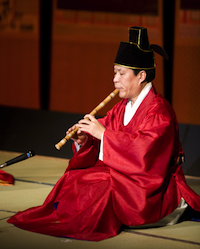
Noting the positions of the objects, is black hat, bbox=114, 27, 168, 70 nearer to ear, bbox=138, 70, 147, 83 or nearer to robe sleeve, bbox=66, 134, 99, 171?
ear, bbox=138, 70, 147, 83

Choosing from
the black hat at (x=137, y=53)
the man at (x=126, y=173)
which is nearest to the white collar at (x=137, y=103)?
the man at (x=126, y=173)

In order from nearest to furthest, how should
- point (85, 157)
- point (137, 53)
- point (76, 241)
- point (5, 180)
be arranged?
point (76, 241) < point (137, 53) < point (85, 157) < point (5, 180)

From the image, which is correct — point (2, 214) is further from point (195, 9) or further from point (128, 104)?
point (195, 9)

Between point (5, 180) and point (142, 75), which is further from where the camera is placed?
point (5, 180)

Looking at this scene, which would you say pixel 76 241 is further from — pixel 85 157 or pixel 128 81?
pixel 128 81

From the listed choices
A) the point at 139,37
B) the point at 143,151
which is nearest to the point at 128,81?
the point at 139,37

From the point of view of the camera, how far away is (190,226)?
2.47 m

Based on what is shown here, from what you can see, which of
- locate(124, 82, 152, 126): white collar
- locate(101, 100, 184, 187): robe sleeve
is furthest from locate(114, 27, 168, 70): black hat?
locate(101, 100, 184, 187): robe sleeve

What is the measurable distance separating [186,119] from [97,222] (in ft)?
8.60

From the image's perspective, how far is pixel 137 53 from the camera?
7.86ft

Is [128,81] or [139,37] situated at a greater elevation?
[139,37]

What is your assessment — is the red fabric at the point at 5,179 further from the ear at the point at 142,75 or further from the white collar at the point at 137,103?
the ear at the point at 142,75

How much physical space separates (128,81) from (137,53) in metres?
0.17

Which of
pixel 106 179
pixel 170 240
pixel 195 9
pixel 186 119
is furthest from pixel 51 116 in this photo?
pixel 170 240
